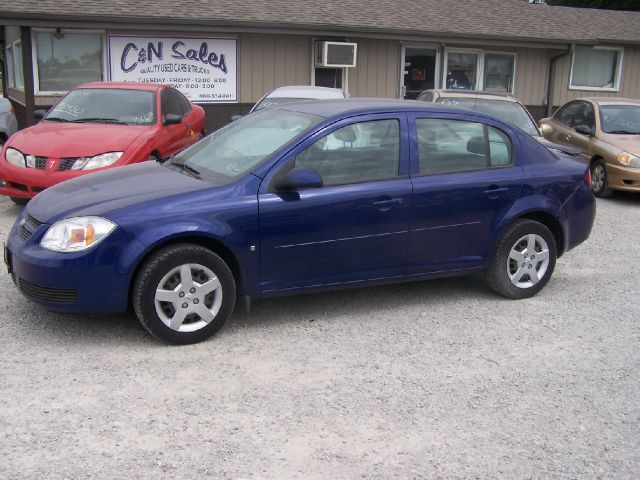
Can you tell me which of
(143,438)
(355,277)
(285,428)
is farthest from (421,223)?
(143,438)

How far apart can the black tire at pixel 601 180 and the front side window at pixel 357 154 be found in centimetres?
662

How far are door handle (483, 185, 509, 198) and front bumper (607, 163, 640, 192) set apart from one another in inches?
223

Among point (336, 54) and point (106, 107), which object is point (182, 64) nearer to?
point (336, 54)

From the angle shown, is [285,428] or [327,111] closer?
[285,428]

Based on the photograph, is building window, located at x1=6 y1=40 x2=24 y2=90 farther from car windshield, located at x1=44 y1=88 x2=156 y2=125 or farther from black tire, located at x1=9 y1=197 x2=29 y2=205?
black tire, located at x1=9 y1=197 x2=29 y2=205

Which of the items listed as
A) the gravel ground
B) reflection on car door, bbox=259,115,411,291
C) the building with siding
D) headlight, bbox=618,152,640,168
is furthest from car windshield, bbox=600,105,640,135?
reflection on car door, bbox=259,115,411,291

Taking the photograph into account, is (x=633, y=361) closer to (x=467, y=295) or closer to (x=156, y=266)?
(x=467, y=295)

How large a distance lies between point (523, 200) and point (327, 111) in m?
1.74

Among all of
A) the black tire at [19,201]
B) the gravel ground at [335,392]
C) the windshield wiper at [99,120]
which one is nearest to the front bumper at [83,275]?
the gravel ground at [335,392]

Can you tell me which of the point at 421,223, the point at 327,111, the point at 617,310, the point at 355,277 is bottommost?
the point at 617,310

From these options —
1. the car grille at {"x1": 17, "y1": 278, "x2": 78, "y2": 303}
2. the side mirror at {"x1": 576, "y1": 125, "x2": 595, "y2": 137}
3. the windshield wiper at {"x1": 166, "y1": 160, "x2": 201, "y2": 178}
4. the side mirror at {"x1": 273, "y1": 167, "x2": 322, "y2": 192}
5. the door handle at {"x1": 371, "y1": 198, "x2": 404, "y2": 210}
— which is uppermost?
the side mirror at {"x1": 273, "y1": 167, "x2": 322, "y2": 192}

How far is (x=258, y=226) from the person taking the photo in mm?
4703

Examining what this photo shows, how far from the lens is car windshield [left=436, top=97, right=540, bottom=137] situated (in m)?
10.1

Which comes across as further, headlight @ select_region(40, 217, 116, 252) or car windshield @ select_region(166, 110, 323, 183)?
car windshield @ select_region(166, 110, 323, 183)
